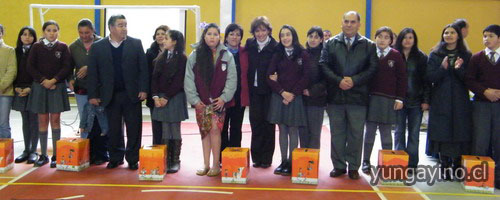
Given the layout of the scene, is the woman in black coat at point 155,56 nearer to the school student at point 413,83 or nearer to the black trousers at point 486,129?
the school student at point 413,83

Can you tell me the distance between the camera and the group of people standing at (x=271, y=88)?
3.76m

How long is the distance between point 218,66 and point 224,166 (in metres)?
0.90

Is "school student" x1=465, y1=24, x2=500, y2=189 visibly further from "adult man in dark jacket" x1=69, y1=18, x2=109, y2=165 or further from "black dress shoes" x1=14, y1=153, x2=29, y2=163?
"black dress shoes" x1=14, y1=153, x2=29, y2=163

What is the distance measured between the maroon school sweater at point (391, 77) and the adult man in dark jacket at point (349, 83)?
0.36ft

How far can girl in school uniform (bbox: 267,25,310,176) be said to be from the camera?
3.85 metres

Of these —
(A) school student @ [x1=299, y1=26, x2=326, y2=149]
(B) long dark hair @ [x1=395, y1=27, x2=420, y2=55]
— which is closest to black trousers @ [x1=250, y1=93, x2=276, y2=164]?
(A) school student @ [x1=299, y1=26, x2=326, y2=149]

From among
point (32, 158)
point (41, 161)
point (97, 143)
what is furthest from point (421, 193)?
point (32, 158)

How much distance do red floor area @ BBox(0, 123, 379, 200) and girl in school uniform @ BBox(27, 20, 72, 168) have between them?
445 mm

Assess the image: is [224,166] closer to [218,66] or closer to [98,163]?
[218,66]

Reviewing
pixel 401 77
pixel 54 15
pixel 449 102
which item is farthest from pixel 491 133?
pixel 54 15

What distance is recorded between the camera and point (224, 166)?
369cm

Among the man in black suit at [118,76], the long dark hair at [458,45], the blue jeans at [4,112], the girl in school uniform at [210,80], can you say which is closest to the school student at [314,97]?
the girl in school uniform at [210,80]

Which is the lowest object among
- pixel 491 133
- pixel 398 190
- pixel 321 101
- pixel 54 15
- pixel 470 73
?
pixel 398 190

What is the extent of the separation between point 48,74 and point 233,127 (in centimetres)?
188
